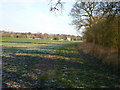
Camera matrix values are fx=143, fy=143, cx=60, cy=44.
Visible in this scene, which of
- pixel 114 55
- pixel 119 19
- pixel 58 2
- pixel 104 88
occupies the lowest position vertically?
pixel 104 88

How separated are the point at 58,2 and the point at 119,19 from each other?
4249 millimetres

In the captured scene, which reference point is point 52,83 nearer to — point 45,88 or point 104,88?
point 45,88

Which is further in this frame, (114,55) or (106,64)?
(106,64)

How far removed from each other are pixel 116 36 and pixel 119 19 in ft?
3.79

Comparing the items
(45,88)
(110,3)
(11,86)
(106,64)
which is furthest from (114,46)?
(11,86)

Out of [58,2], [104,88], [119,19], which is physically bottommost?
[104,88]

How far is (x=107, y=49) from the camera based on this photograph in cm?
1052

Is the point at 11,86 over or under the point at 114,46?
under

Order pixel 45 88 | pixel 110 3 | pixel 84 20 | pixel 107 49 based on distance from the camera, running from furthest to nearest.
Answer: pixel 84 20
pixel 107 49
pixel 110 3
pixel 45 88

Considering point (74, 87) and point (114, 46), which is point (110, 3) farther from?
point (74, 87)

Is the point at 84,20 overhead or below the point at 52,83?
overhead

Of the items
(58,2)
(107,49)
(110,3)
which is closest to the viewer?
(58,2)

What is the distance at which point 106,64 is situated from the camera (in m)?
9.88

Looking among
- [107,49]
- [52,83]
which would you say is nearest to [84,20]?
[107,49]
